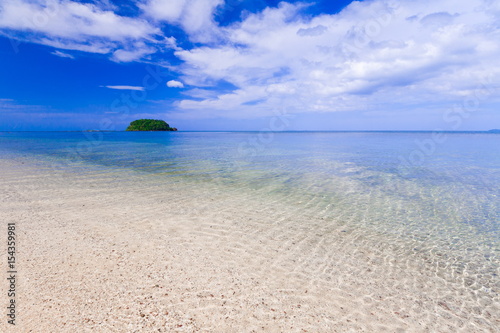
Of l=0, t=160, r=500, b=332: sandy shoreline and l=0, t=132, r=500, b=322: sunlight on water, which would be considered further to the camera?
l=0, t=132, r=500, b=322: sunlight on water

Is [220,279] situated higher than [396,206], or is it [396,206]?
[396,206]

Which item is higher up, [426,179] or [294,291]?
[426,179]

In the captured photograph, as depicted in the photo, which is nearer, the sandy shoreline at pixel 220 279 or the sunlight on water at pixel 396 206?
the sandy shoreline at pixel 220 279

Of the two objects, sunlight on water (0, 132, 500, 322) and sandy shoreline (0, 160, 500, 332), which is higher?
sunlight on water (0, 132, 500, 322)

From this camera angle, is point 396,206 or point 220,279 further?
point 396,206

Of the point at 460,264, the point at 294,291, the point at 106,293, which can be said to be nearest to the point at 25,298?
the point at 106,293

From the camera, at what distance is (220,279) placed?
519cm

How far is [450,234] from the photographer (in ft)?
26.1

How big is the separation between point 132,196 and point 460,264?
475 inches

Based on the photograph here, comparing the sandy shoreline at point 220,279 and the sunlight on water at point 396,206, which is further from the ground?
the sunlight on water at point 396,206

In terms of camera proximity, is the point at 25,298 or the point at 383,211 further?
the point at 383,211

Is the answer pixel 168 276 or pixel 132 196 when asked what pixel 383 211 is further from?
pixel 132 196

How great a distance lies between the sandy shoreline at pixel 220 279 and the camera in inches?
162

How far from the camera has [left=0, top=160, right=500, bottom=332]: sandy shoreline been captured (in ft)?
13.5
